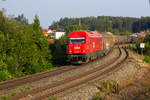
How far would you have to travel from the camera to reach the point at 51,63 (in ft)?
75.7

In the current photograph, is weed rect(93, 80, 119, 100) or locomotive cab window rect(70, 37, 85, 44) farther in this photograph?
locomotive cab window rect(70, 37, 85, 44)

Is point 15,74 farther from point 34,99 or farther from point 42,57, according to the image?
point 34,99

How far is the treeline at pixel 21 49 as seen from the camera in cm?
1758

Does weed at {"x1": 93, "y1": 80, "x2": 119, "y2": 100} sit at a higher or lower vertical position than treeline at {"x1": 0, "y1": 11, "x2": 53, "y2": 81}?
lower

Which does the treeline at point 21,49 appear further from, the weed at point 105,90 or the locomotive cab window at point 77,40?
the weed at point 105,90

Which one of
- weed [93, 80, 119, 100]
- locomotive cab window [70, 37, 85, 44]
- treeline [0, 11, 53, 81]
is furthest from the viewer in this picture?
locomotive cab window [70, 37, 85, 44]

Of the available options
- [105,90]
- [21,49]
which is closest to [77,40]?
[21,49]

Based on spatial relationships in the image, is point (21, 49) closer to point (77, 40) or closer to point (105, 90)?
point (77, 40)

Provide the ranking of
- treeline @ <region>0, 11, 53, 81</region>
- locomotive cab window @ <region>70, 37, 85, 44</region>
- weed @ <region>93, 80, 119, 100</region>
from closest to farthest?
1. weed @ <region>93, 80, 119, 100</region>
2. treeline @ <region>0, 11, 53, 81</region>
3. locomotive cab window @ <region>70, 37, 85, 44</region>

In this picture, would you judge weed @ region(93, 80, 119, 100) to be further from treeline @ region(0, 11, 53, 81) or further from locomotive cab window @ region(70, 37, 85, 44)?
locomotive cab window @ region(70, 37, 85, 44)

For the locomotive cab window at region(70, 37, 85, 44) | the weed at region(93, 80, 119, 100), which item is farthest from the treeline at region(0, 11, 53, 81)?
the weed at region(93, 80, 119, 100)

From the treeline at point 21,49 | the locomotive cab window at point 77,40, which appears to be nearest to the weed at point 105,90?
the treeline at point 21,49

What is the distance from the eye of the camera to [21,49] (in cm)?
1903

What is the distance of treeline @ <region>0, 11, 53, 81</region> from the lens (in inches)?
692
